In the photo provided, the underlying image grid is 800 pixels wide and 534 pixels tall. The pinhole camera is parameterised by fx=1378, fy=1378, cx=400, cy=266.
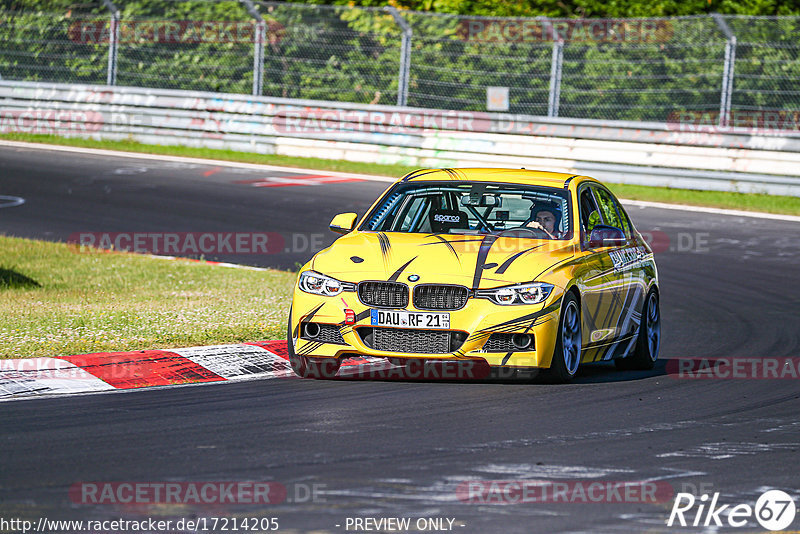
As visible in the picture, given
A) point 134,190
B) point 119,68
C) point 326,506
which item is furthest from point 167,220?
point 326,506

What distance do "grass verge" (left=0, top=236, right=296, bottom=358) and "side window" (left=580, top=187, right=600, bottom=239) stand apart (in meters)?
2.59

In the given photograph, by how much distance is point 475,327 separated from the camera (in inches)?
353

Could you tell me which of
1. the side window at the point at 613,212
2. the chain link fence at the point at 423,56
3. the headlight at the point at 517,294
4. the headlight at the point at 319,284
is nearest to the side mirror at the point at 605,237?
the side window at the point at 613,212

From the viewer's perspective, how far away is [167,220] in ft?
61.7

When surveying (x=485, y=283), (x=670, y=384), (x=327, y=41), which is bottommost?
(x=670, y=384)

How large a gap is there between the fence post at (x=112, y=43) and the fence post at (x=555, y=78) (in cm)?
870

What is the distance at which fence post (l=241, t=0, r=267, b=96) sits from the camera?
84.5ft

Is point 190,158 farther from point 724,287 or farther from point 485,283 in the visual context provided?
point 485,283

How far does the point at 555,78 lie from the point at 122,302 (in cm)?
1267

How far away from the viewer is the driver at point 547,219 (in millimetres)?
10133

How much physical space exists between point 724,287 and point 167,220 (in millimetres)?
7732

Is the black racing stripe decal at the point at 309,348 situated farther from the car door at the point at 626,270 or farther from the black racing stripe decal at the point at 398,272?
the car door at the point at 626,270

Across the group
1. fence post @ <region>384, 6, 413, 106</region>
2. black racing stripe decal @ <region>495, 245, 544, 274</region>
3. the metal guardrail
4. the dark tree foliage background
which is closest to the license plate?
black racing stripe decal @ <region>495, 245, 544, 274</region>

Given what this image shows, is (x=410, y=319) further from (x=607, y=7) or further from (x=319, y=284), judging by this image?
(x=607, y=7)
